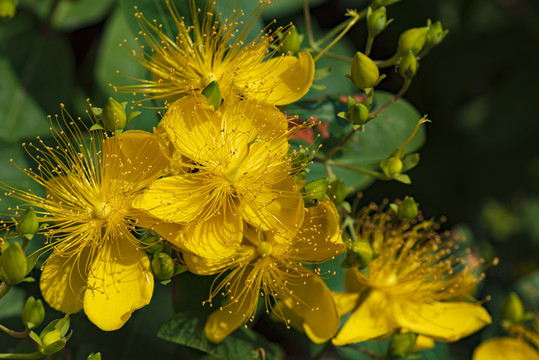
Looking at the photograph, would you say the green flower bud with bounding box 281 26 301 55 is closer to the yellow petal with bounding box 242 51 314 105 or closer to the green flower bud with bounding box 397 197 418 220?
the yellow petal with bounding box 242 51 314 105

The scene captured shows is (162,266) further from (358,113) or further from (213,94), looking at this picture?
(358,113)

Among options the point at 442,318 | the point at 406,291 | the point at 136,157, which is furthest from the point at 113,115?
the point at 442,318

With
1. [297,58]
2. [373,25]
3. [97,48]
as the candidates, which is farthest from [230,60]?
[97,48]

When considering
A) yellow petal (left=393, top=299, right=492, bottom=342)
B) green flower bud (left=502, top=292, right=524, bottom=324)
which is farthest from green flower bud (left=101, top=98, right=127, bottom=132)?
green flower bud (left=502, top=292, right=524, bottom=324)

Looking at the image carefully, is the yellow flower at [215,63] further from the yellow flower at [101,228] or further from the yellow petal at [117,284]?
the yellow petal at [117,284]

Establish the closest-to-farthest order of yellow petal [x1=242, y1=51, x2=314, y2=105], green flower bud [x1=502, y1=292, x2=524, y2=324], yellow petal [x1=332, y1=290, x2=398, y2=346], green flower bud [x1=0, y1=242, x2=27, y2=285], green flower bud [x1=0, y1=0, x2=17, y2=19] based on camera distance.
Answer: green flower bud [x1=0, y1=242, x2=27, y2=285] < yellow petal [x1=242, y1=51, x2=314, y2=105] < yellow petal [x1=332, y1=290, x2=398, y2=346] < green flower bud [x1=0, y1=0, x2=17, y2=19] < green flower bud [x1=502, y1=292, x2=524, y2=324]

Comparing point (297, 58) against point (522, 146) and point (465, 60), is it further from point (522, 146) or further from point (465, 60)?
point (522, 146)
